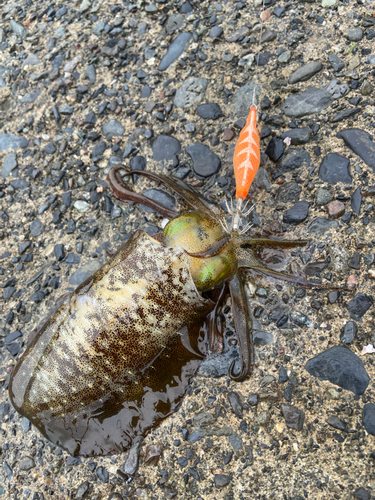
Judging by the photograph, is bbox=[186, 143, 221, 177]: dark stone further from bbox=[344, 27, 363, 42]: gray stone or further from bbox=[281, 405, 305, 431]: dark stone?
bbox=[281, 405, 305, 431]: dark stone

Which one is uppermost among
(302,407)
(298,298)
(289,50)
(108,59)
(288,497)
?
(108,59)

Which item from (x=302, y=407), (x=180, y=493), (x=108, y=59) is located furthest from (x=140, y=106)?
(x=180, y=493)

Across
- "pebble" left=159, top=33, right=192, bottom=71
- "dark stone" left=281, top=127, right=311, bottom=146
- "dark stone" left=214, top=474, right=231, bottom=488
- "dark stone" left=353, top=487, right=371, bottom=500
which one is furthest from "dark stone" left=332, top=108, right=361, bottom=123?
"dark stone" left=214, top=474, right=231, bottom=488

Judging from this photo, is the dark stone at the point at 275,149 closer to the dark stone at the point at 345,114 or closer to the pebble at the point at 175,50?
the dark stone at the point at 345,114

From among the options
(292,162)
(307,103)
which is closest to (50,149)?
(292,162)

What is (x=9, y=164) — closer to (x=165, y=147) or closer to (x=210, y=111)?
(x=165, y=147)

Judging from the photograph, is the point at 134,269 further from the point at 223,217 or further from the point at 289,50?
the point at 289,50

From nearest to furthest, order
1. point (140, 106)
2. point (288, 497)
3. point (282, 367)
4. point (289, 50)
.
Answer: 1. point (288, 497)
2. point (282, 367)
3. point (289, 50)
4. point (140, 106)
